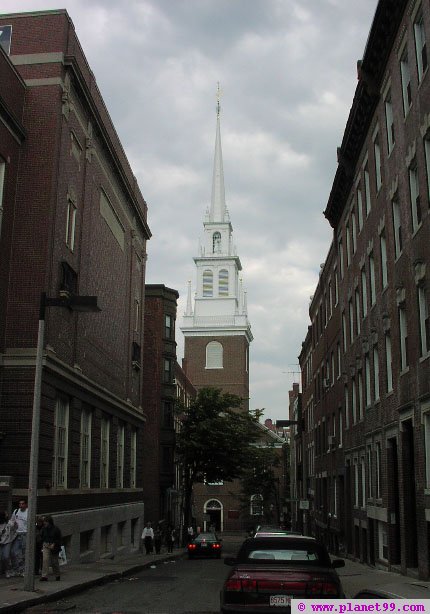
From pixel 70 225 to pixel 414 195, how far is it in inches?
482

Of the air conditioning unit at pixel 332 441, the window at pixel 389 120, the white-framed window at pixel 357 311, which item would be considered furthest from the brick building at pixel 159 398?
the window at pixel 389 120

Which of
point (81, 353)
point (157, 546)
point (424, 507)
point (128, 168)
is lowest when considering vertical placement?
point (157, 546)

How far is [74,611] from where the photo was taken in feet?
45.8

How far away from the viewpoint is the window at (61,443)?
2439 centimetres

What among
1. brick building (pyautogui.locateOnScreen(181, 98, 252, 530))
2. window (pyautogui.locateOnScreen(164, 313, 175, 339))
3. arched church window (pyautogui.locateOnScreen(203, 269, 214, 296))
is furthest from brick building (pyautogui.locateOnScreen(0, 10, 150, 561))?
arched church window (pyautogui.locateOnScreen(203, 269, 214, 296))

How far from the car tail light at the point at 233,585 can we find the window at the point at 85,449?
59.4ft

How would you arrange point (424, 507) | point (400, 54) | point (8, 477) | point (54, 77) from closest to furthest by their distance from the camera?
point (424, 507), point (8, 477), point (400, 54), point (54, 77)

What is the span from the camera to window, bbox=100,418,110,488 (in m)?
31.4

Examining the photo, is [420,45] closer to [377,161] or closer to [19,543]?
[377,161]

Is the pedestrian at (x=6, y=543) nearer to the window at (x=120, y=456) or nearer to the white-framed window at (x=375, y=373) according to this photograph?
the white-framed window at (x=375, y=373)

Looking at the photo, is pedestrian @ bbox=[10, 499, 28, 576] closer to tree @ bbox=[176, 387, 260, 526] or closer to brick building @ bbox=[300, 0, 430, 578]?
brick building @ bbox=[300, 0, 430, 578]

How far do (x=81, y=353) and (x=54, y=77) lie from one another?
9865 mm

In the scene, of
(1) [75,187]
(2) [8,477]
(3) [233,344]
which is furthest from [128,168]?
(3) [233,344]

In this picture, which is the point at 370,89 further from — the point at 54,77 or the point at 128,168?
the point at 128,168
